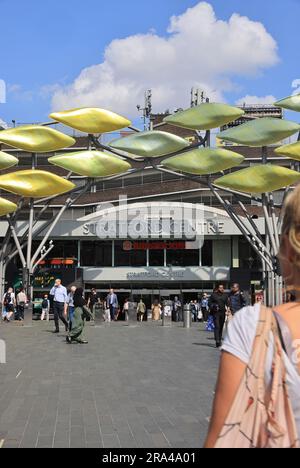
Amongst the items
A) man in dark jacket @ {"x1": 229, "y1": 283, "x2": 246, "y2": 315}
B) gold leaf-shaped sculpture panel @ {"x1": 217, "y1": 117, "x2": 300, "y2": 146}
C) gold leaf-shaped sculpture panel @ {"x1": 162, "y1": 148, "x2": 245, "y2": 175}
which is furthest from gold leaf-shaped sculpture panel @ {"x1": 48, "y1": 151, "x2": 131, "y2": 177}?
man in dark jacket @ {"x1": 229, "y1": 283, "x2": 246, "y2": 315}

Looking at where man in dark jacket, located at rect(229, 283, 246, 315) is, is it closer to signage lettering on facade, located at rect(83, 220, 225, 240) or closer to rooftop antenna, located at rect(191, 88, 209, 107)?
signage lettering on facade, located at rect(83, 220, 225, 240)

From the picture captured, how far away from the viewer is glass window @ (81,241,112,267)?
127ft

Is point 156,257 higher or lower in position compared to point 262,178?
lower

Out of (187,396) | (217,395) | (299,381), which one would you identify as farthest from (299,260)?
(187,396)

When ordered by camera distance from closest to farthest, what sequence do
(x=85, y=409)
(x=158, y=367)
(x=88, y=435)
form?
(x=88, y=435)
(x=85, y=409)
(x=158, y=367)

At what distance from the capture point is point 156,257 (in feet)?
126

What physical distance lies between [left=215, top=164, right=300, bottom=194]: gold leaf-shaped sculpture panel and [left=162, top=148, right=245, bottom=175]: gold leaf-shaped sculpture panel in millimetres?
875

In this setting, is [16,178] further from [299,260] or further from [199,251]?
[299,260]

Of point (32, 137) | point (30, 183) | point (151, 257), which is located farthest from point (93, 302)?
point (32, 137)

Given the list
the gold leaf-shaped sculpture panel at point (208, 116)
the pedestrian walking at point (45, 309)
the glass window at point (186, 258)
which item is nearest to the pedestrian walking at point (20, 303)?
the pedestrian walking at point (45, 309)

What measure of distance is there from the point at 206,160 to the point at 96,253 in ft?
42.8

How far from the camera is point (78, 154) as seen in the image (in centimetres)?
2970

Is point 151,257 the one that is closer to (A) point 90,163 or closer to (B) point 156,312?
(B) point 156,312

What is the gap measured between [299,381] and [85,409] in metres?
5.62
